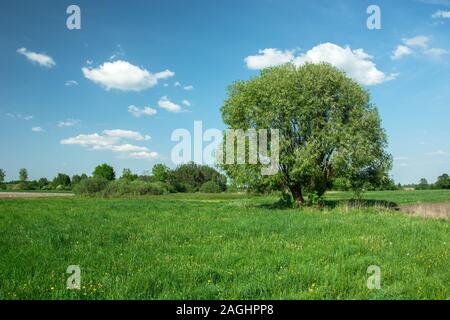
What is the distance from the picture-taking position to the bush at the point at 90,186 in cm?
7862

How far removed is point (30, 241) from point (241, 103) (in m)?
23.1

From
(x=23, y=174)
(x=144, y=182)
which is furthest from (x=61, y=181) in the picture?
(x=144, y=182)

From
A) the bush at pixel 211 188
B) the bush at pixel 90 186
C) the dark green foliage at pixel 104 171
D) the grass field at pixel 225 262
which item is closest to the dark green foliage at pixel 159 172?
the dark green foliage at pixel 104 171

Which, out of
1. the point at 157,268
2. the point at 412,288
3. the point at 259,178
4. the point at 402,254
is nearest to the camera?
the point at 412,288

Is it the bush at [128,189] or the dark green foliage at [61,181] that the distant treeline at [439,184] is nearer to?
the bush at [128,189]

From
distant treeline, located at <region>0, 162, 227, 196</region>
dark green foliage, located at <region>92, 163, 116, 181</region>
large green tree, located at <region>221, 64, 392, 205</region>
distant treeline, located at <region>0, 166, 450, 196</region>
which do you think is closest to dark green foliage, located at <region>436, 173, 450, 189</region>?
distant treeline, located at <region>0, 166, 450, 196</region>

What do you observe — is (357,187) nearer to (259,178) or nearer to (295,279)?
(259,178)

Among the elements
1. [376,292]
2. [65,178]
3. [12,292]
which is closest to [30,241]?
[12,292]

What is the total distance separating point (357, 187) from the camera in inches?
1393

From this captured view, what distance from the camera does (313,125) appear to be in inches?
1310

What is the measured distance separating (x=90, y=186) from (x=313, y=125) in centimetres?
5821

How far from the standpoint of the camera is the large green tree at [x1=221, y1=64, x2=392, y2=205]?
106 ft

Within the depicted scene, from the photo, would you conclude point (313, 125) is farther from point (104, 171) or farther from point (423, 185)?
point (423, 185)

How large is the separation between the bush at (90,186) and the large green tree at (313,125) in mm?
51230
